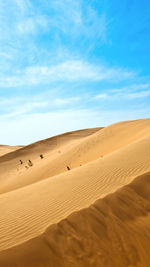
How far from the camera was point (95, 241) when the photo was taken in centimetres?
317

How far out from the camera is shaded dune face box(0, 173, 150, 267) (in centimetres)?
277

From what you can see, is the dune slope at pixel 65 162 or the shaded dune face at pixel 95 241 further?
the dune slope at pixel 65 162

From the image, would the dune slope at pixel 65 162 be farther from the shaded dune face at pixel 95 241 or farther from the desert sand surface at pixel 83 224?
the shaded dune face at pixel 95 241

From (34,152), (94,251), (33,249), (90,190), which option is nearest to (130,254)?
(94,251)

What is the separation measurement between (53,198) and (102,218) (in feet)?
5.31

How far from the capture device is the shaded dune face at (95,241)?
2768 millimetres

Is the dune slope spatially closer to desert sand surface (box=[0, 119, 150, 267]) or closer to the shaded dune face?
desert sand surface (box=[0, 119, 150, 267])

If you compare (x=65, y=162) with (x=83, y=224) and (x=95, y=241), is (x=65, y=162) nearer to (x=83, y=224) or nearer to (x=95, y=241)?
(x=83, y=224)

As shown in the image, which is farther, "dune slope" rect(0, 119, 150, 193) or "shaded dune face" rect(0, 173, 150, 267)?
"dune slope" rect(0, 119, 150, 193)

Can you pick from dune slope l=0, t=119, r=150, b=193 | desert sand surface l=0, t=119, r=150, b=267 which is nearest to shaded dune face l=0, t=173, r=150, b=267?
desert sand surface l=0, t=119, r=150, b=267

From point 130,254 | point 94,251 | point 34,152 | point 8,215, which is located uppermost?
Answer: point 34,152

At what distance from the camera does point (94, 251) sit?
2.98m

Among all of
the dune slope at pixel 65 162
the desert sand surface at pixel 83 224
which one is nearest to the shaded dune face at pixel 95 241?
the desert sand surface at pixel 83 224

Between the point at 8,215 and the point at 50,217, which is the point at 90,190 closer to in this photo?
the point at 50,217
